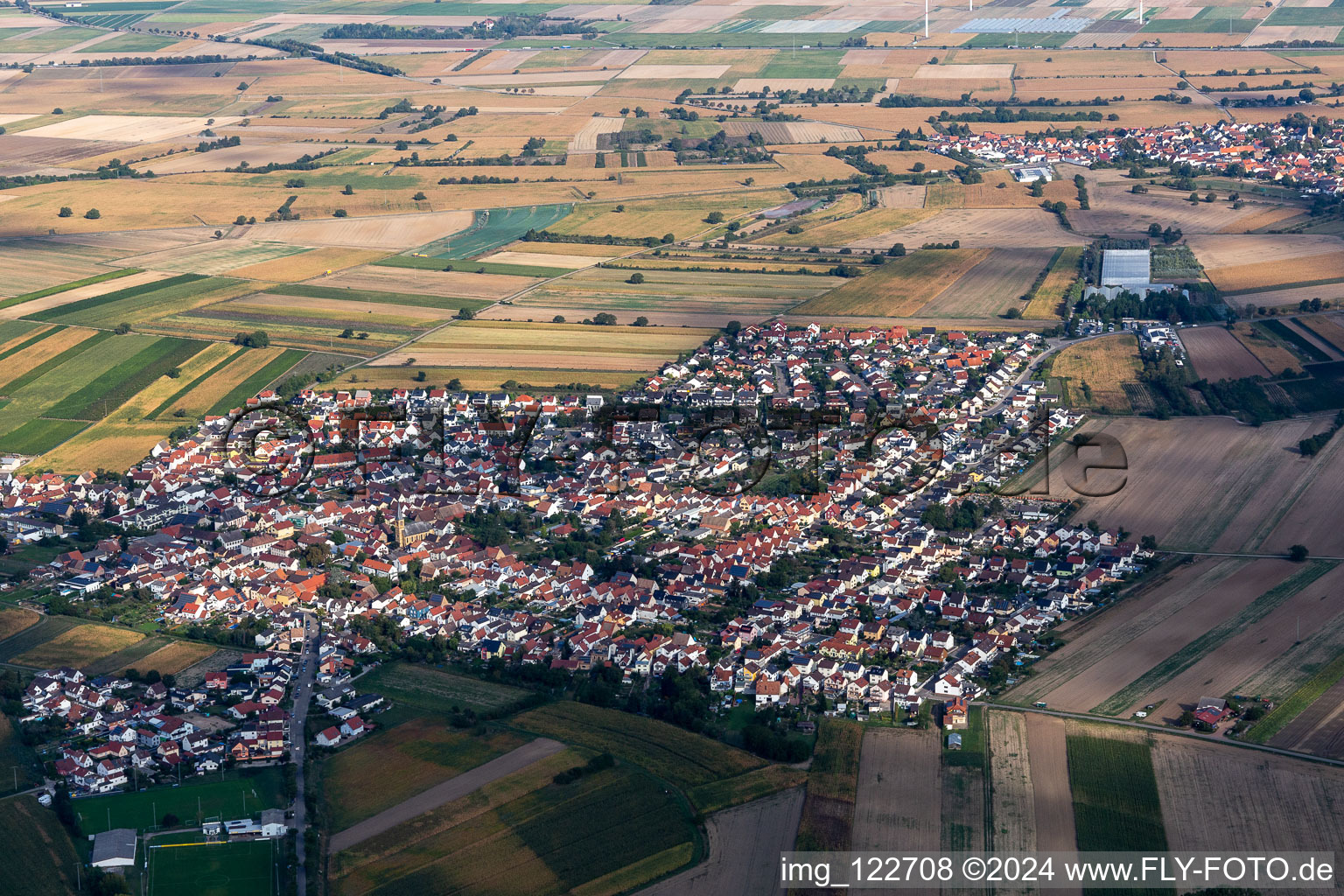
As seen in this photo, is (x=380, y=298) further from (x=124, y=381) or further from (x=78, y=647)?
(x=78, y=647)

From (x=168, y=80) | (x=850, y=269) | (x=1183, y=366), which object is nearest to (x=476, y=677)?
(x=1183, y=366)

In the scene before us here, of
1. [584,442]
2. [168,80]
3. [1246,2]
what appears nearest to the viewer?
[584,442]

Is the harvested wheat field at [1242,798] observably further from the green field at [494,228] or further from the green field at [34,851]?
the green field at [494,228]

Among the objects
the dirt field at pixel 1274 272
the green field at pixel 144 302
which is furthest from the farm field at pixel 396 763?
the dirt field at pixel 1274 272

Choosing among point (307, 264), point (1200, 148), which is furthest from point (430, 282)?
point (1200, 148)

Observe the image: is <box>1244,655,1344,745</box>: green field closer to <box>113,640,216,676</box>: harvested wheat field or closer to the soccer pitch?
the soccer pitch

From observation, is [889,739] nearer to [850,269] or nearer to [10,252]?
[850,269]
